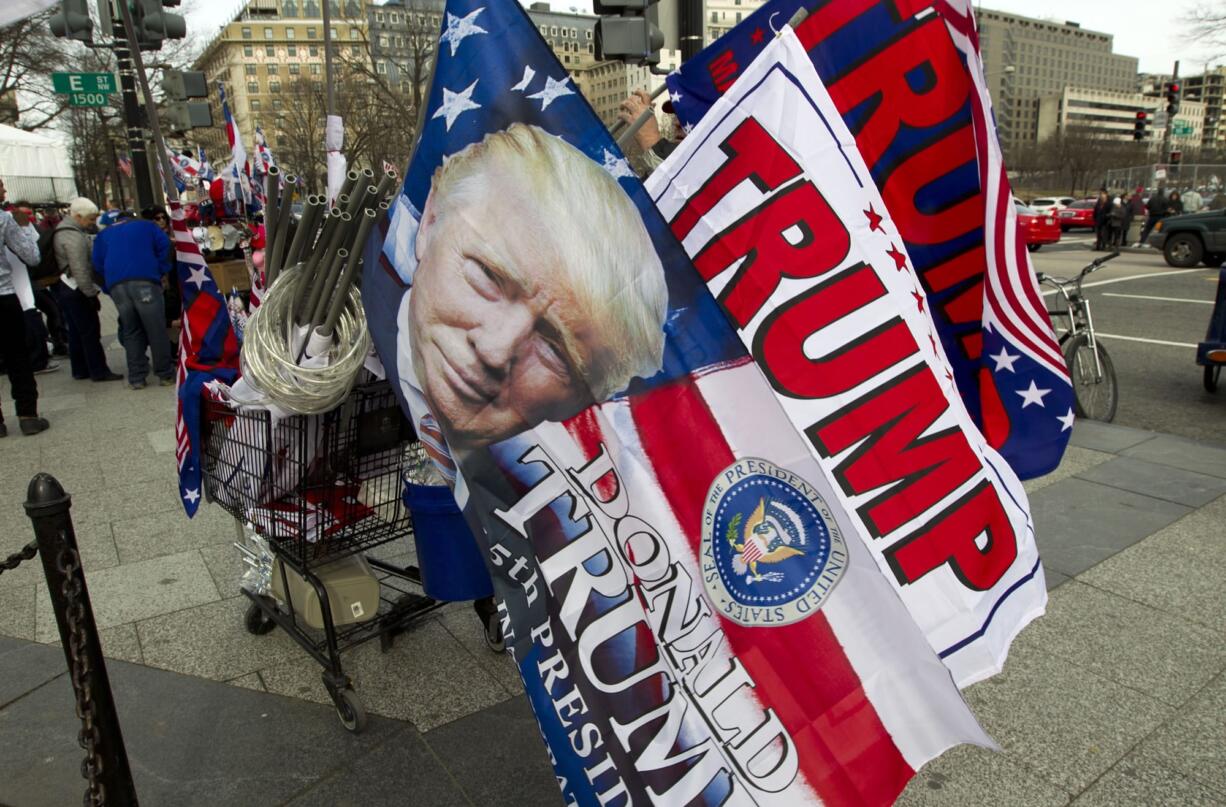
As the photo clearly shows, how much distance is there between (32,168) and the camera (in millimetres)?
18109

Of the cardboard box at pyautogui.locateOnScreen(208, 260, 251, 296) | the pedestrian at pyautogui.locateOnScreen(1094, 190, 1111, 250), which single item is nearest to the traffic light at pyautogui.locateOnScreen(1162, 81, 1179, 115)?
the pedestrian at pyautogui.locateOnScreen(1094, 190, 1111, 250)

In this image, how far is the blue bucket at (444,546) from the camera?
299cm

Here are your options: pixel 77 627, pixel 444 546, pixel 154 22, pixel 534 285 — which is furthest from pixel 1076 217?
pixel 77 627

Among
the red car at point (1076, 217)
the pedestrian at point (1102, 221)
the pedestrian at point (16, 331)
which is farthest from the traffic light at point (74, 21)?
the red car at point (1076, 217)

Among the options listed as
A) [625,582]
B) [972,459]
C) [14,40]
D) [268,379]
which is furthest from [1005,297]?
[14,40]

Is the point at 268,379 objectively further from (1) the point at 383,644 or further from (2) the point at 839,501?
(2) the point at 839,501

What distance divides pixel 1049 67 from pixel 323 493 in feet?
568

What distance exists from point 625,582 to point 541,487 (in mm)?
259

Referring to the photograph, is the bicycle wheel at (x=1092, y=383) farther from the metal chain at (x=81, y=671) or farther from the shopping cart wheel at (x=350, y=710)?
the metal chain at (x=81, y=671)

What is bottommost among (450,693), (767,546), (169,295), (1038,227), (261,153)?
(1038,227)

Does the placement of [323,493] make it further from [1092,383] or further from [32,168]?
[32,168]

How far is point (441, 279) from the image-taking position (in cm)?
181

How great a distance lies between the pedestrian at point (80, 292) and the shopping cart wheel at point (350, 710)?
8.17 metres

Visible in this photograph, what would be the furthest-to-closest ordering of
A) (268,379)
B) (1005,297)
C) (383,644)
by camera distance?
(383,644), (1005,297), (268,379)
